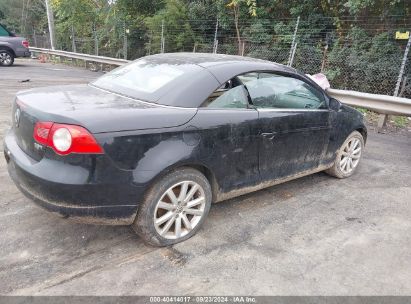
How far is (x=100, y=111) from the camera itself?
280 centimetres

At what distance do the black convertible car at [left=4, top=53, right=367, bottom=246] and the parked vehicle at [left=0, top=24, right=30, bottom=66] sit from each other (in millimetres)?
14052

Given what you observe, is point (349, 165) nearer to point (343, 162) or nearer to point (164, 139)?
point (343, 162)

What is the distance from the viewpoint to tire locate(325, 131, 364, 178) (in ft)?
15.7

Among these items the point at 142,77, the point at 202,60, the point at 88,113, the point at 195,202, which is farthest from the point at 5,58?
the point at 195,202

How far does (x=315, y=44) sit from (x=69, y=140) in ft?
38.0

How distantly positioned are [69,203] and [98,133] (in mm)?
553

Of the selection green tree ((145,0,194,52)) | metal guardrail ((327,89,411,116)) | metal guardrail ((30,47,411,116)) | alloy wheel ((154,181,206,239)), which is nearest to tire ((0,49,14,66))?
green tree ((145,0,194,52))

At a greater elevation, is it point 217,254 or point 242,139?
point 242,139

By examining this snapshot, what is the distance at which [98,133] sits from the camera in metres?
2.65

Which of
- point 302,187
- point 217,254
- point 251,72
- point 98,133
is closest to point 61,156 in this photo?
point 98,133

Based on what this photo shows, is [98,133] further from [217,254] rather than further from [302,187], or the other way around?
[302,187]

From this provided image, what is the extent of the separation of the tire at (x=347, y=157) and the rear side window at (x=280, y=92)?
0.80 m

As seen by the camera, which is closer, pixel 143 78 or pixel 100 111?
pixel 100 111

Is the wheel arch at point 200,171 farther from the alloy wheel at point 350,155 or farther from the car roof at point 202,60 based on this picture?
the alloy wheel at point 350,155
